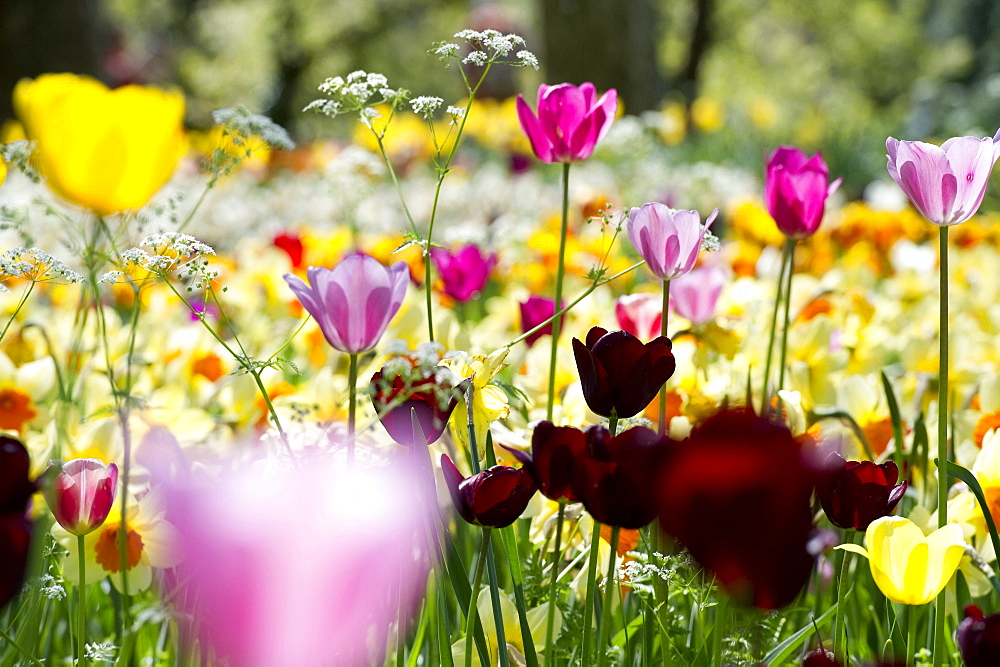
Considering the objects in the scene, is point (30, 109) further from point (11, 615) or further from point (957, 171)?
point (957, 171)

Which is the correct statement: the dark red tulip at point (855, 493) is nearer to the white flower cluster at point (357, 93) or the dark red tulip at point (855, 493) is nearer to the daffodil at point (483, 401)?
the daffodil at point (483, 401)

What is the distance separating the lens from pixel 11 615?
1.17 meters

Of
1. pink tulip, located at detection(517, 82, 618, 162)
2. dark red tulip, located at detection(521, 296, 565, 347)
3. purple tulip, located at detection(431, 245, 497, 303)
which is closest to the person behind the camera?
pink tulip, located at detection(517, 82, 618, 162)

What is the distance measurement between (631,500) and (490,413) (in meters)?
0.29

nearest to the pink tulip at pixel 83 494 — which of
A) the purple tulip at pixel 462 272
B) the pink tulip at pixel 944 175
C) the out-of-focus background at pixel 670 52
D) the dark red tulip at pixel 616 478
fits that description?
the dark red tulip at pixel 616 478

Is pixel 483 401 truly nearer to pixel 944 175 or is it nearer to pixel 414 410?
pixel 414 410

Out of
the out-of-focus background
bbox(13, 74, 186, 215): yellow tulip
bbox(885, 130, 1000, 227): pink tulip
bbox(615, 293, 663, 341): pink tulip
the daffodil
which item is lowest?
the daffodil

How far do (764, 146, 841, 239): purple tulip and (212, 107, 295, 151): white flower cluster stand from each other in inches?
26.2

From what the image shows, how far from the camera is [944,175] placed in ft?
2.84

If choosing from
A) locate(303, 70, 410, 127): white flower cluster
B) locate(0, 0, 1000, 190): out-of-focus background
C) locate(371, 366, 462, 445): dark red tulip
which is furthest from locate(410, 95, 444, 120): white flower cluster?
locate(0, 0, 1000, 190): out-of-focus background

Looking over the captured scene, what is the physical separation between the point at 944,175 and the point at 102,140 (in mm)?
803

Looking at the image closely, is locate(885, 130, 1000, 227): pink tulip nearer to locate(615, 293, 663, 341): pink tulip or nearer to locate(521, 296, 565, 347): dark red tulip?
locate(615, 293, 663, 341): pink tulip

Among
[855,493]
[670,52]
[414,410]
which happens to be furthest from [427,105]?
[670,52]

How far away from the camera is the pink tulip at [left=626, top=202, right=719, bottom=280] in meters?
0.98
